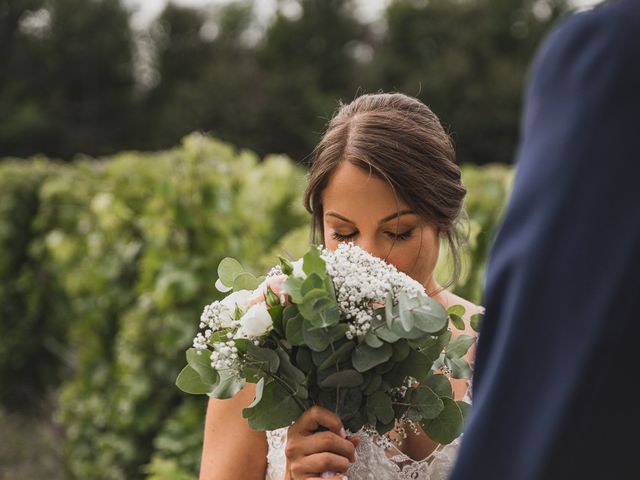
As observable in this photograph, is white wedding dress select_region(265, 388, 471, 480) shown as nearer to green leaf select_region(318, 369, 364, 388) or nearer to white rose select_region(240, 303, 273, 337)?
green leaf select_region(318, 369, 364, 388)

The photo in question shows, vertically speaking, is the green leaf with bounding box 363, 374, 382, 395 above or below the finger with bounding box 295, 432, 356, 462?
above

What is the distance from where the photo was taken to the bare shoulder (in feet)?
7.24

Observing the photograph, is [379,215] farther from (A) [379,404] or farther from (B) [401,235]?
(A) [379,404]

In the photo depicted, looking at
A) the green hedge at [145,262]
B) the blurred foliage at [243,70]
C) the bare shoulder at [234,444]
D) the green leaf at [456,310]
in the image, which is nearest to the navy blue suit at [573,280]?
the green leaf at [456,310]

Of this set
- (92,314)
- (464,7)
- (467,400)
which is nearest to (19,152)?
(464,7)

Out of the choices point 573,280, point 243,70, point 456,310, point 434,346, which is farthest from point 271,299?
point 243,70

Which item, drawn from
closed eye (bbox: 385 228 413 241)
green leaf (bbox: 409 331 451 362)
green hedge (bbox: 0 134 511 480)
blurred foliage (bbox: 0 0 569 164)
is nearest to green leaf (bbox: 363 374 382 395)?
green leaf (bbox: 409 331 451 362)

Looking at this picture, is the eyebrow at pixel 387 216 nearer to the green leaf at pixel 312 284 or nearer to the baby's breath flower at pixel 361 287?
the baby's breath flower at pixel 361 287

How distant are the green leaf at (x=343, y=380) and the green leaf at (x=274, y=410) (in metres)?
0.08

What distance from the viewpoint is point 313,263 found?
5.97 ft

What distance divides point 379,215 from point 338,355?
0.53 meters

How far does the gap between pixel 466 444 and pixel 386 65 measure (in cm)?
4315

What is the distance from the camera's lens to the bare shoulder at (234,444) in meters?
2.21

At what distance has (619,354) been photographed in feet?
A: 2.80
